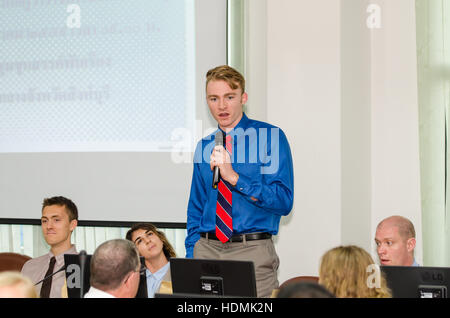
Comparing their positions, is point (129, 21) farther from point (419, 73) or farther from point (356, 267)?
point (356, 267)

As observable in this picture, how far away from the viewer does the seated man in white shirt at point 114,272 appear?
2.15 meters

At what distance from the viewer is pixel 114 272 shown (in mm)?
2160

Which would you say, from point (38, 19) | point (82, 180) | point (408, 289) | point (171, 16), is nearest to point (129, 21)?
point (171, 16)

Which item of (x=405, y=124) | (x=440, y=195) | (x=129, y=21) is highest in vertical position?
(x=129, y=21)

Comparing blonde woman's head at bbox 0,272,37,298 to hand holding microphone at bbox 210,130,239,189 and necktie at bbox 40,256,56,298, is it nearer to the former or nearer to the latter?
hand holding microphone at bbox 210,130,239,189

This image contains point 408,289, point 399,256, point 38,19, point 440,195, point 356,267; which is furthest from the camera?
point 38,19

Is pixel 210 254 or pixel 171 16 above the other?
pixel 171 16

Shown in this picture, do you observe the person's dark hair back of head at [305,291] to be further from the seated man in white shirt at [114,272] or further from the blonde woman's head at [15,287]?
the seated man in white shirt at [114,272]

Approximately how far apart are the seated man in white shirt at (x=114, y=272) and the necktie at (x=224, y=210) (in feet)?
2.36

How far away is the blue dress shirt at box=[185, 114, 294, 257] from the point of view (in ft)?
9.38

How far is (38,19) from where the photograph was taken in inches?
185

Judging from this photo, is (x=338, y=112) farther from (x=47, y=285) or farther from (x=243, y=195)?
(x=47, y=285)

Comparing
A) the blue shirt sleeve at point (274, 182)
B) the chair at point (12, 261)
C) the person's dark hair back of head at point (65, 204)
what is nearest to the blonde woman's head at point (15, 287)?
the blue shirt sleeve at point (274, 182)
